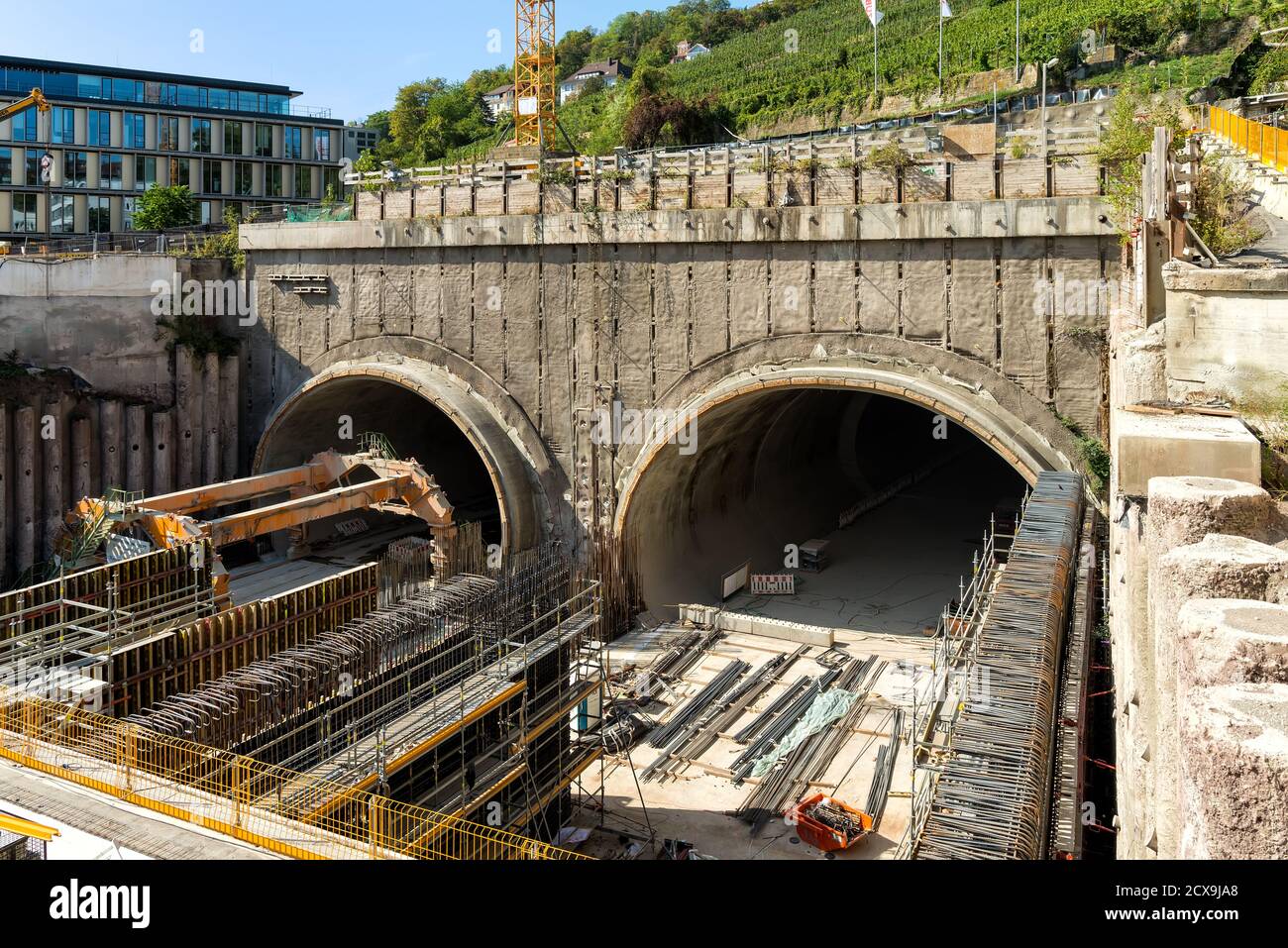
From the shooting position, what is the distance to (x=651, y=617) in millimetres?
25203

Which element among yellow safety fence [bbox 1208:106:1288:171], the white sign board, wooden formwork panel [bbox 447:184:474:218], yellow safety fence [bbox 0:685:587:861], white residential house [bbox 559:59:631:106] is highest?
white residential house [bbox 559:59:631:106]

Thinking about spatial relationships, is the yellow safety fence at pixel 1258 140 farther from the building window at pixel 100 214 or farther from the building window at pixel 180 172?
the building window at pixel 100 214

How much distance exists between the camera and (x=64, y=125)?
196 feet

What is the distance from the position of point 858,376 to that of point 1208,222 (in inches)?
316

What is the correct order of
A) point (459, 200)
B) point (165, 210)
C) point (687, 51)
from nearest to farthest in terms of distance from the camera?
1. point (459, 200)
2. point (165, 210)
3. point (687, 51)

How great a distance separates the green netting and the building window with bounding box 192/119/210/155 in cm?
3850

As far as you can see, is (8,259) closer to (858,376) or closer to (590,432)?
(590,432)

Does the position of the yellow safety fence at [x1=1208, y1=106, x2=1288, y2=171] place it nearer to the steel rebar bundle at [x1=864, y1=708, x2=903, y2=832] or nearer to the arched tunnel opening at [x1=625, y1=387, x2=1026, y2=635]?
the arched tunnel opening at [x1=625, y1=387, x2=1026, y2=635]

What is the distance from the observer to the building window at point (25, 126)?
5869 cm

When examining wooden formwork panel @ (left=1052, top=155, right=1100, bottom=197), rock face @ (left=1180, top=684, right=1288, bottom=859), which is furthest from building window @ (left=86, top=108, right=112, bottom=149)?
rock face @ (left=1180, top=684, right=1288, bottom=859)

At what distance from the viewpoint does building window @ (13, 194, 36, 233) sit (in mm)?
58969

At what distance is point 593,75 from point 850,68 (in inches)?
1612

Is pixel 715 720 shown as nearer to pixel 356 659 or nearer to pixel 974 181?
pixel 356 659

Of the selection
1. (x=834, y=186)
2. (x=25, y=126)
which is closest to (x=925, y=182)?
(x=834, y=186)
